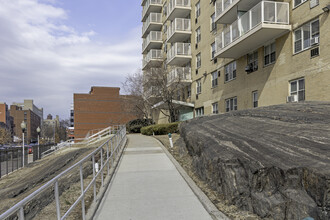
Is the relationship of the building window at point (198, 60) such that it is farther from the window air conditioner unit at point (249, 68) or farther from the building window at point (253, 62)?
the window air conditioner unit at point (249, 68)

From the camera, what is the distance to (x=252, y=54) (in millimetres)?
17641

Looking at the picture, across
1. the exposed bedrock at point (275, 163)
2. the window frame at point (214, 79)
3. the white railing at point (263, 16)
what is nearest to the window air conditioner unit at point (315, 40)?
the white railing at point (263, 16)

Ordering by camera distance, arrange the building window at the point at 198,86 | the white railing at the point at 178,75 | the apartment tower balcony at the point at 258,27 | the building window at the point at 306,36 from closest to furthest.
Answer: the building window at the point at 306,36, the apartment tower balcony at the point at 258,27, the building window at the point at 198,86, the white railing at the point at 178,75

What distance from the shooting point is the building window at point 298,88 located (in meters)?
13.3

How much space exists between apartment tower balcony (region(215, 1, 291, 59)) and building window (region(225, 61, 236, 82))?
7.47 ft

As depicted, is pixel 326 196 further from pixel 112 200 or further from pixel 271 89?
pixel 271 89

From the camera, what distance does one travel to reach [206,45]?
25.0 meters

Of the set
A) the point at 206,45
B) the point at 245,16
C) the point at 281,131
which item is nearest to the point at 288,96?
the point at 245,16

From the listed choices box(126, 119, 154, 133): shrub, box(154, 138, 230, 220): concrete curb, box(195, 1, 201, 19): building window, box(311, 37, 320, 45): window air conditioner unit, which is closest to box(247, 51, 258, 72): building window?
box(311, 37, 320, 45): window air conditioner unit

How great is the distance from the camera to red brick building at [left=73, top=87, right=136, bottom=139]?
64.1 meters

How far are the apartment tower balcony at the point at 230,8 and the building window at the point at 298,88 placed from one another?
226 inches

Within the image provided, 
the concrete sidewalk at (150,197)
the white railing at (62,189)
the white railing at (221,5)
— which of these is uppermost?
the white railing at (221,5)

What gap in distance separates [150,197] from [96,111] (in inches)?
2421

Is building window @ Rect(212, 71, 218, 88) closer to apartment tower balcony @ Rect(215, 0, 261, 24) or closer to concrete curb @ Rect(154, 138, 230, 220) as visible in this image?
apartment tower balcony @ Rect(215, 0, 261, 24)
